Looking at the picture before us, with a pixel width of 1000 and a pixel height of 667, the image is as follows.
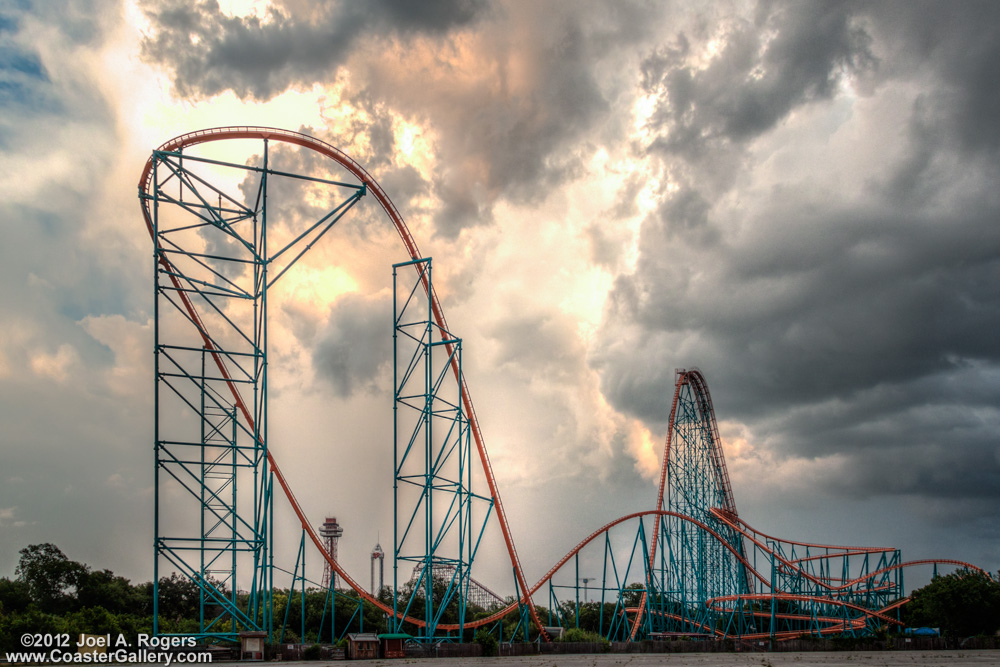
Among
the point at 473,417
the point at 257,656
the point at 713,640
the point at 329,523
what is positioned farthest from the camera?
the point at 329,523

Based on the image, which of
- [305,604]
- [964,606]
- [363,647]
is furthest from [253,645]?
[964,606]

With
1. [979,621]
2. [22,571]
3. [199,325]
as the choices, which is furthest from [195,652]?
[979,621]

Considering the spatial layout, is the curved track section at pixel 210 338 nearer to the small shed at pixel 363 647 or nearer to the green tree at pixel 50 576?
the small shed at pixel 363 647

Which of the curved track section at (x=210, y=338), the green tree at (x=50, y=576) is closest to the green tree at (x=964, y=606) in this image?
the curved track section at (x=210, y=338)

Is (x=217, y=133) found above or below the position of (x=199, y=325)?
above

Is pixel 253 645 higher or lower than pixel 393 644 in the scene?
higher

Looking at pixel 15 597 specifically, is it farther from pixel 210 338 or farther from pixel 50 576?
pixel 210 338

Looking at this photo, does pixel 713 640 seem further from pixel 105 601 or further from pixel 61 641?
pixel 105 601
